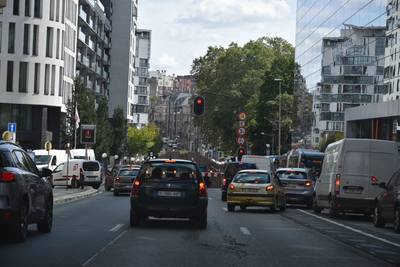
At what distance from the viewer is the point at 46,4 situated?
71.9 meters

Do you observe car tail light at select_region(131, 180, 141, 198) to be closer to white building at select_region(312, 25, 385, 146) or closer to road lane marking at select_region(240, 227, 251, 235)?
road lane marking at select_region(240, 227, 251, 235)

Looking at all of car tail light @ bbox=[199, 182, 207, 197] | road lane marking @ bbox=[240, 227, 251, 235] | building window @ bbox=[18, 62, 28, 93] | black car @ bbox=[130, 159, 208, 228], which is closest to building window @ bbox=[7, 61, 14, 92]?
building window @ bbox=[18, 62, 28, 93]

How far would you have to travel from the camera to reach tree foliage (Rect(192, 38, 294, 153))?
9744cm

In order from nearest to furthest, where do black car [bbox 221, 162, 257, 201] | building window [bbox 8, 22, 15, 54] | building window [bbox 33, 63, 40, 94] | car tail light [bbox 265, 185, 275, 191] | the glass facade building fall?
1. car tail light [bbox 265, 185, 275, 191]
2. black car [bbox 221, 162, 257, 201]
3. the glass facade building
4. building window [bbox 8, 22, 15, 54]
5. building window [bbox 33, 63, 40, 94]

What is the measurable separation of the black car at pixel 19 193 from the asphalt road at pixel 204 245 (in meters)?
0.37

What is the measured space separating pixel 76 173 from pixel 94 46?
1906 inches

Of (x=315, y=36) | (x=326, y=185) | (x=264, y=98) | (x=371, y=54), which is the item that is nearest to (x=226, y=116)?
(x=264, y=98)

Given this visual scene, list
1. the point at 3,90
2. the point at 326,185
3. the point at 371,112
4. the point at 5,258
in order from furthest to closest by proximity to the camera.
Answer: the point at 3,90 < the point at 371,112 < the point at 326,185 < the point at 5,258

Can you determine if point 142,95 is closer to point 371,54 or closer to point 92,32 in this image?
point 92,32

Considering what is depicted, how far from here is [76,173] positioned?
5016 cm

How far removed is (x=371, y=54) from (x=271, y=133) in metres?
42.8

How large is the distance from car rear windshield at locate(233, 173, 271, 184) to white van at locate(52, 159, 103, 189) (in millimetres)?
20649

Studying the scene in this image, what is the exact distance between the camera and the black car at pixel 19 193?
46.1 feet

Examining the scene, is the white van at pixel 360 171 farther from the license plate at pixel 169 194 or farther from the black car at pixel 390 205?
the license plate at pixel 169 194
